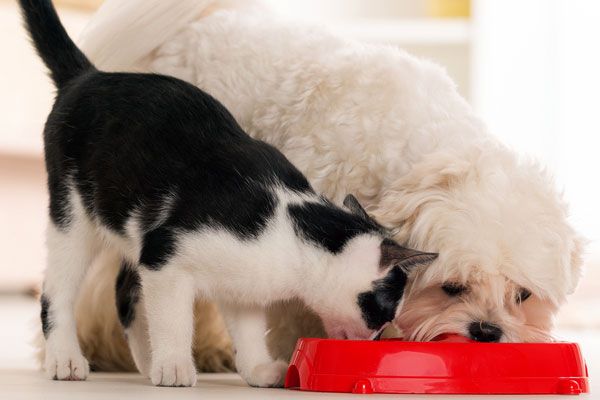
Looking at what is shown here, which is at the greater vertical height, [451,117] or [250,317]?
[451,117]

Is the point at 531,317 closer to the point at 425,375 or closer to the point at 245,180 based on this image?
the point at 425,375

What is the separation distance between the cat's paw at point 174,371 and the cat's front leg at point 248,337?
197mm

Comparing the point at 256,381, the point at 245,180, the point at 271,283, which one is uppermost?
the point at 245,180

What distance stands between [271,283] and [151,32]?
1.05 meters

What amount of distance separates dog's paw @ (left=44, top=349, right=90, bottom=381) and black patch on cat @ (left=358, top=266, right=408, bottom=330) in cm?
66

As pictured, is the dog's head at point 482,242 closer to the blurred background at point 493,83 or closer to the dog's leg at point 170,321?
the dog's leg at point 170,321

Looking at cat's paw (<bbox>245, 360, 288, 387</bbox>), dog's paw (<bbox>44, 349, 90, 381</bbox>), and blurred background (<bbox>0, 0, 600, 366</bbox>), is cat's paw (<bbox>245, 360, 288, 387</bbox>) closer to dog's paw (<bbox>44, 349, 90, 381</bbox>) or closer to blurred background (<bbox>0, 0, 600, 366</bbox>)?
dog's paw (<bbox>44, 349, 90, 381</bbox>)

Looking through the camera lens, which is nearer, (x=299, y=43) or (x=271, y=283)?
(x=271, y=283)

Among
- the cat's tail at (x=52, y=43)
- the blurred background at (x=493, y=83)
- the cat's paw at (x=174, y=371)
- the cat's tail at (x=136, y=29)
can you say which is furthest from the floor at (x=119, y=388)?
the blurred background at (x=493, y=83)

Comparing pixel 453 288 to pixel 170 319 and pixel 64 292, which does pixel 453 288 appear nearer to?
pixel 170 319

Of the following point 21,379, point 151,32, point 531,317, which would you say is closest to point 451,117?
point 531,317

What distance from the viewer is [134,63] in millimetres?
3090

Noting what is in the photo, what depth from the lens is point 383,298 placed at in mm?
2256

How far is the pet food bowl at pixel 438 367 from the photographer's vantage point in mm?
2172
